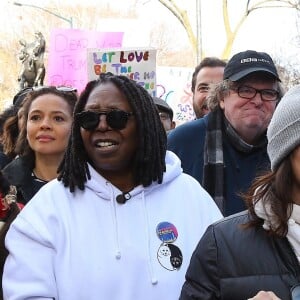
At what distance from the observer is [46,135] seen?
3375mm

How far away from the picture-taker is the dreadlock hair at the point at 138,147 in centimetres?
246

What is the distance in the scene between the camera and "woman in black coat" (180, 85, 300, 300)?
5.98ft

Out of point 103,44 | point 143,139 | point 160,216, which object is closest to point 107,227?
point 160,216

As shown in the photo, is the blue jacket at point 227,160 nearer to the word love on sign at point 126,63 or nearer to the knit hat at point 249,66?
the knit hat at point 249,66

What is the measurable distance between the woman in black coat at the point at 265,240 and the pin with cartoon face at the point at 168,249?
0.40 metres

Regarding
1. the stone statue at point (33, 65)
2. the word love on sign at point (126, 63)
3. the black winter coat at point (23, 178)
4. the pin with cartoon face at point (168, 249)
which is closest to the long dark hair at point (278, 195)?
the pin with cartoon face at point (168, 249)

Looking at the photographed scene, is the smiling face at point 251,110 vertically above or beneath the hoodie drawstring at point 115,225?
above

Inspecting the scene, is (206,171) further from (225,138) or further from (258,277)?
(258,277)

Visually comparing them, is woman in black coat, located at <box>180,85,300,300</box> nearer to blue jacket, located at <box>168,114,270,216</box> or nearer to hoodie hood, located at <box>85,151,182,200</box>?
hoodie hood, located at <box>85,151,182,200</box>

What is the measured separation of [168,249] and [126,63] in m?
3.15

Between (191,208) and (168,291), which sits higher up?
(191,208)

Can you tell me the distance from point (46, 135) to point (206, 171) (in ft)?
2.83

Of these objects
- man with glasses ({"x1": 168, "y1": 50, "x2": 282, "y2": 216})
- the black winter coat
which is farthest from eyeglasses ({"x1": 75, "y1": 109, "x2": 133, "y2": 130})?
man with glasses ({"x1": 168, "y1": 50, "x2": 282, "y2": 216})

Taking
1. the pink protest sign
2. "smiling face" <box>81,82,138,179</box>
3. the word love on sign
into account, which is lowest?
"smiling face" <box>81,82,138,179</box>
